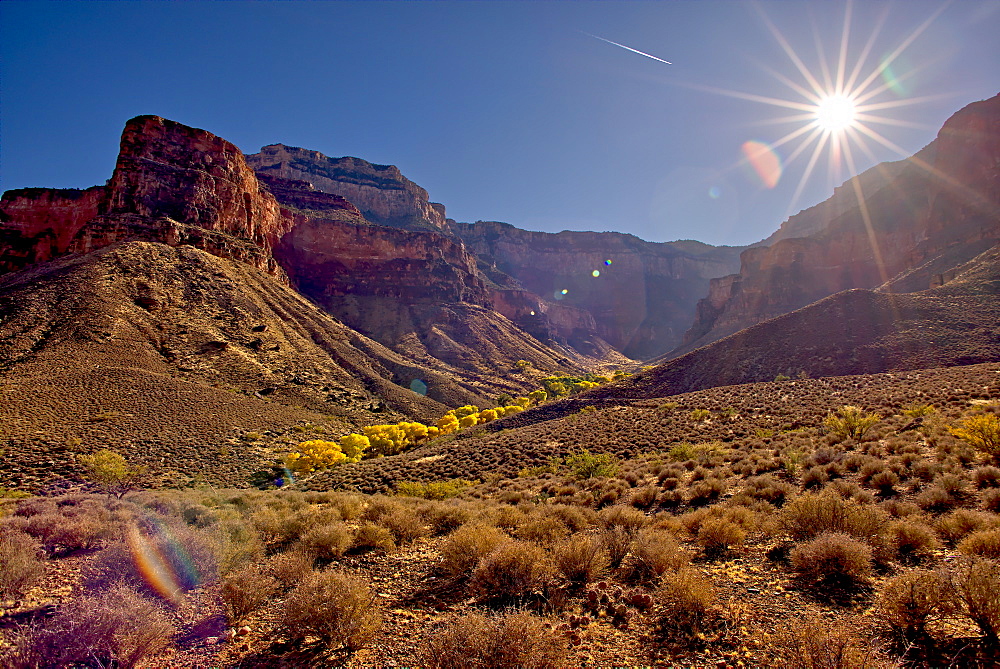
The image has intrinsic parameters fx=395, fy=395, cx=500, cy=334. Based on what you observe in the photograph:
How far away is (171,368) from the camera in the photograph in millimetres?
34312

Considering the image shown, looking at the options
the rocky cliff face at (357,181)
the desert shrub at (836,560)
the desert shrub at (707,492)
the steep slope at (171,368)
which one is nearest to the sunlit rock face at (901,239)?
the desert shrub at (707,492)

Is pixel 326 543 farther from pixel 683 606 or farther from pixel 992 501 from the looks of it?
pixel 992 501

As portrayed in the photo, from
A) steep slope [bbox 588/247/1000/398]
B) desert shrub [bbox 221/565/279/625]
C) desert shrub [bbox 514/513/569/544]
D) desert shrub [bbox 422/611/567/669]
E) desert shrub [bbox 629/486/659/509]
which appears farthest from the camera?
steep slope [bbox 588/247/1000/398]

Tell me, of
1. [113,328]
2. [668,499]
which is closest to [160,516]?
[668,499]

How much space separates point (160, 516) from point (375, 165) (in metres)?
170

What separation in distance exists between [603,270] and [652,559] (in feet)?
628

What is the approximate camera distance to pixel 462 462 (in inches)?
828

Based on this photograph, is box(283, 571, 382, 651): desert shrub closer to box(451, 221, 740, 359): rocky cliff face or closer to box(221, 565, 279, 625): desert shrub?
box(221, 565, 279, 625): desert shrub

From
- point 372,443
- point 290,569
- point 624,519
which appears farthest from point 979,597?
point 372,443

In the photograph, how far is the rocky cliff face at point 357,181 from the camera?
145 m

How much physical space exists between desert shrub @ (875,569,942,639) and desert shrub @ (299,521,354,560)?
24.5ft

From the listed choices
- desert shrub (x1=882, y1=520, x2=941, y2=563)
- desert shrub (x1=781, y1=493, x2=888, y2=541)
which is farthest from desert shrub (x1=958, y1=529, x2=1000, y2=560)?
desert shrub (x1=781, y1=493, x2=888, y2=541)

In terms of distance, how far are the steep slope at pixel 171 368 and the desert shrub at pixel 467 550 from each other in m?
23.1

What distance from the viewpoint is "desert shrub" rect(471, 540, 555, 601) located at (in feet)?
17.4
